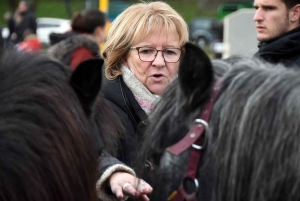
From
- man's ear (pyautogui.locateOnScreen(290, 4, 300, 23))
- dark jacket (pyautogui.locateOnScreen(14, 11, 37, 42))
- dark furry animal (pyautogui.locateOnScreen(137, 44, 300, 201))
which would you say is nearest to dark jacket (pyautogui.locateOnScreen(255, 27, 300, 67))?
man's ear (pyautogui.locateOnScreen(290, 4, 300, 23))

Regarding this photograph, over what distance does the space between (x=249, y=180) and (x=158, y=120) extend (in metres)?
0.43

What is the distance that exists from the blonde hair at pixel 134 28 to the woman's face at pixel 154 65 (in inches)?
1.3

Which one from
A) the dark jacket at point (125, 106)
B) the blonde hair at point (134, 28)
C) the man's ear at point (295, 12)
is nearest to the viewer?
the dark jacket at point (125, 106)

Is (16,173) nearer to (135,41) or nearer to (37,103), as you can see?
(37,103)

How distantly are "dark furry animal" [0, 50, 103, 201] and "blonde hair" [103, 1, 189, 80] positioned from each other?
113 cm

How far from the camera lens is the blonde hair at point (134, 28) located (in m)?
3.59

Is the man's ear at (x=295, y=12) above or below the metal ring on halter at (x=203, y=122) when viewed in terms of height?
below

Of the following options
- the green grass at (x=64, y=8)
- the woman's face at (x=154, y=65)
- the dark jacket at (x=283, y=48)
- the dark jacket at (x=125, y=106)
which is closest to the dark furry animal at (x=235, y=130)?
the dark jacket at (x=125, y=106)

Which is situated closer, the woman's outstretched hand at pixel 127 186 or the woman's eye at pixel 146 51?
the woman's outstretched hand at pixel 127 186

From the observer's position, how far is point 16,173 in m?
2.08

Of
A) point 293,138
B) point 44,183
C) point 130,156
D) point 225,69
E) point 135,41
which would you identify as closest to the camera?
point 293,138

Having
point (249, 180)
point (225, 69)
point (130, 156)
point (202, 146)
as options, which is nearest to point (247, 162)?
point (249, 180)

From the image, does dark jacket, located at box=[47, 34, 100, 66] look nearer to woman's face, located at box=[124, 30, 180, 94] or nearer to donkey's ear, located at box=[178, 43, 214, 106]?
woman's face, located at box=[124, 30, 180, 94]

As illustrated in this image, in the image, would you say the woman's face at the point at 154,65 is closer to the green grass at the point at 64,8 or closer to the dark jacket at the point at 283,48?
the dark jacket at the point at 283,48
